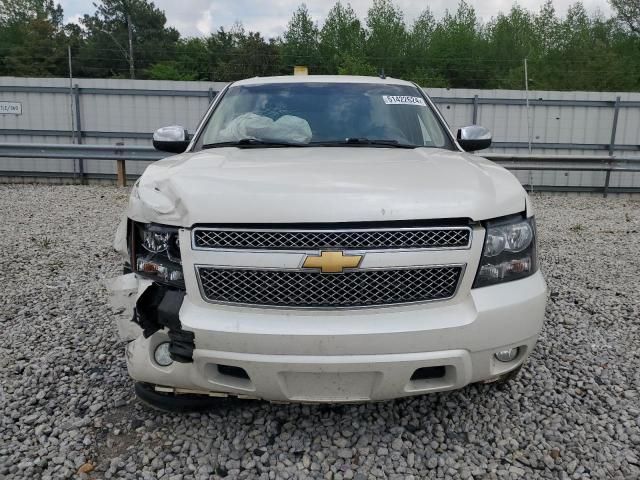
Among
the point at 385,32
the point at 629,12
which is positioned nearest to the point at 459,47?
the point at 385,32

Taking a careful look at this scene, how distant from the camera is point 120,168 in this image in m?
11.4

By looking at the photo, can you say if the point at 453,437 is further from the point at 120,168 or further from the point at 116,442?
the point at 120,168

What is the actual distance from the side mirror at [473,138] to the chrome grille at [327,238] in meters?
1.70

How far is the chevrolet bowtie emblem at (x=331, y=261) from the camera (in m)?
2.01

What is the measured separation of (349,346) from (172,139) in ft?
7.33

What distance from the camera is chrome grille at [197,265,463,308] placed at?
2043 millimetres

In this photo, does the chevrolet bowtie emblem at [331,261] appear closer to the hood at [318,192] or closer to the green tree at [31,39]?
the hood at [318,192]

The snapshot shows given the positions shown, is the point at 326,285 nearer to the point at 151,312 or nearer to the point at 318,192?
the point at 318,192

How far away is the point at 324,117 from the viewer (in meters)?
3.44

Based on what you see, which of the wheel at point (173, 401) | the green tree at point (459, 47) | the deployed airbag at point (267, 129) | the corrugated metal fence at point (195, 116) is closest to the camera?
the wheel at point (173, 401)

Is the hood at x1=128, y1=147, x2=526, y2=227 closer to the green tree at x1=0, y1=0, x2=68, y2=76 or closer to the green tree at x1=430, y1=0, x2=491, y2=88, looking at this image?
the green tree at x1=430, y1=0, x2=491, y2=88

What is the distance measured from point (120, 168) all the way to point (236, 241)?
1031 cm

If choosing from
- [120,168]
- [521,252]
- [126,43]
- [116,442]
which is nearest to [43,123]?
[120,168]

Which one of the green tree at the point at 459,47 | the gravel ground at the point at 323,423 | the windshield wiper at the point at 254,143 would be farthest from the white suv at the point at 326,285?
the green tree at the point at 459,47
